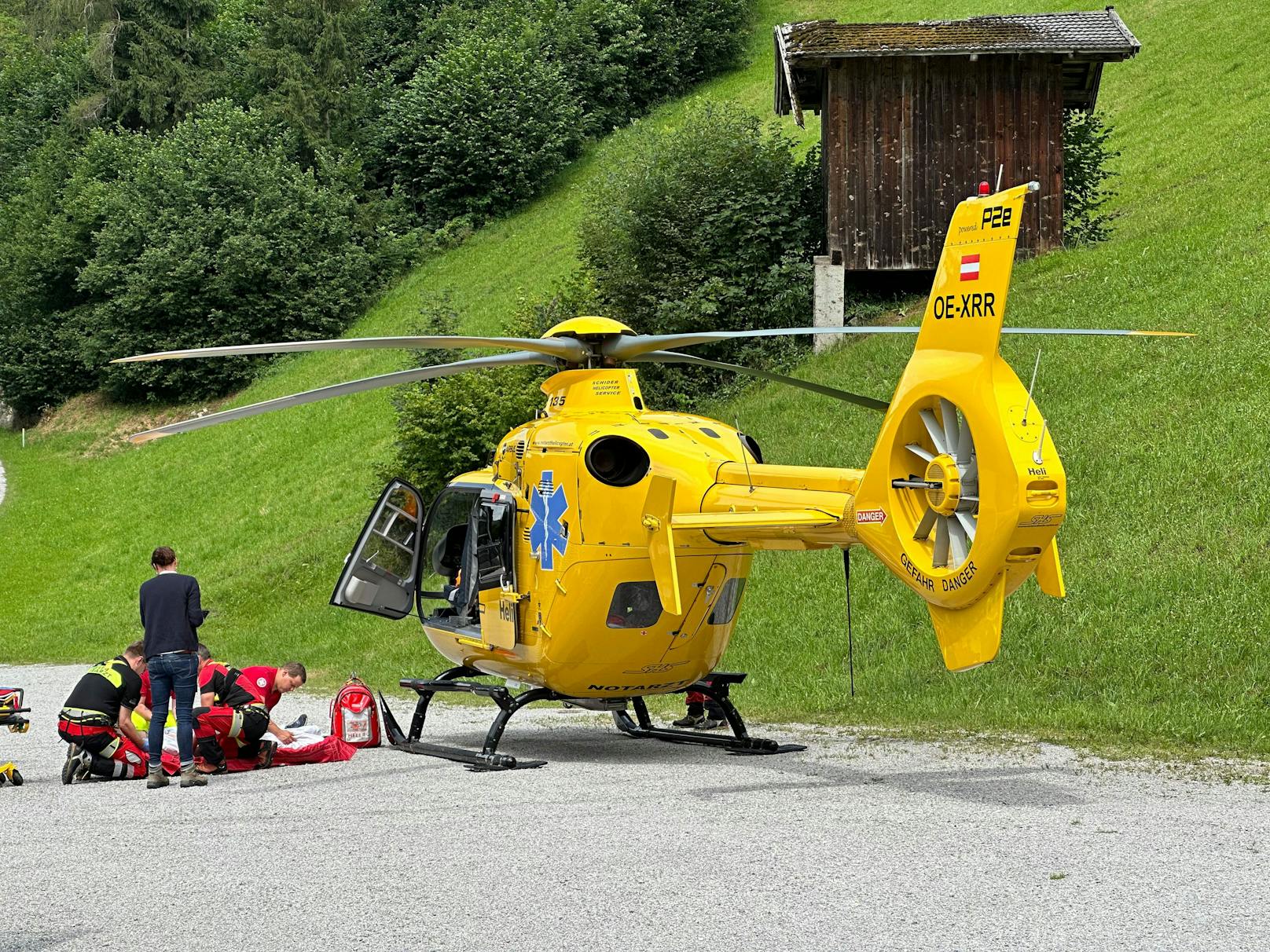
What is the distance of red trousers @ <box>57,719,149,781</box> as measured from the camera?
36.5 feet

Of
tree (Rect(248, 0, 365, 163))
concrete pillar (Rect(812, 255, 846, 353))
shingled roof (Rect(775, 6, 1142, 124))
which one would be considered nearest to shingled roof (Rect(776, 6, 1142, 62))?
shingled roof (Rect(775, 6, 1142, 124))

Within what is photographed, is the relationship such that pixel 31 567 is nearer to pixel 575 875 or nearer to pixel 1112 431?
pixel 1112 431

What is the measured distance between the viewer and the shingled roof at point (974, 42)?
939 inches

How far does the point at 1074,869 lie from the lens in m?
7.16

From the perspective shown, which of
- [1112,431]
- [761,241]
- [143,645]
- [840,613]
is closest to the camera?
[143,645]

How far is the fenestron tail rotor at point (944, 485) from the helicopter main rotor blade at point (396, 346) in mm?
3388

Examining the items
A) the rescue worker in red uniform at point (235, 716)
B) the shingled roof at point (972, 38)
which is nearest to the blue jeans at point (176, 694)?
the rescue worker in red uniform at point (235, 716)

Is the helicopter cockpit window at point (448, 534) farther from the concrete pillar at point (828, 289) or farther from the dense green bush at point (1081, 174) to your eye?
the dense green bush at point (1081, 174)

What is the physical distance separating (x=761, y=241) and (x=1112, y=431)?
34.1ft

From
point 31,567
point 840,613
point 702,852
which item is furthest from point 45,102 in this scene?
point 702,852

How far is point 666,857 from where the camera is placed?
7.75 meters

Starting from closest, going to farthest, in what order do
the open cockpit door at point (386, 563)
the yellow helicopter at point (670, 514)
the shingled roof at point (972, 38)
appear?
the yellow helicopter at point (670, 514), the open cockpit door at point (386, 563), the shingled roof at point (972, 38)

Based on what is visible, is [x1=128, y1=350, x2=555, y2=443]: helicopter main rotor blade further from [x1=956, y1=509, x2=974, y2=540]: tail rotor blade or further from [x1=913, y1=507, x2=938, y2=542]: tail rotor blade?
[x1=956, y1=509, x2=974, y2=540]: tail rotor blade

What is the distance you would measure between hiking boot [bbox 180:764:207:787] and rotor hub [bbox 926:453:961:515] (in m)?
6.23
